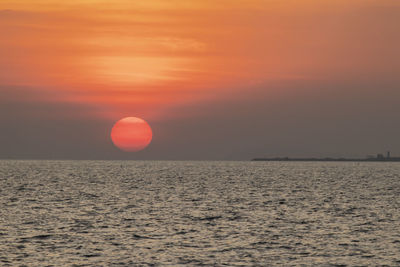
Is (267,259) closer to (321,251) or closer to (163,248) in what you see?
(321,251)

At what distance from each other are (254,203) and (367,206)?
15.1 meters

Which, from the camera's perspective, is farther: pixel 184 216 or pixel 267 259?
pixel 184 216

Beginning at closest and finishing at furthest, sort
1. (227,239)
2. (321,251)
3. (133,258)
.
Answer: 1. (133,258)
2. (321,251)
3. (227,239)

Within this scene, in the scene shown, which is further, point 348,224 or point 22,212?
point 22,212

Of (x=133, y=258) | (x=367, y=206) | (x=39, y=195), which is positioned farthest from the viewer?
(x=39, y=195)

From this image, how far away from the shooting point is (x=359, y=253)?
41.2m

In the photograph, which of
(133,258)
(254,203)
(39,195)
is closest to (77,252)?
(133,258)

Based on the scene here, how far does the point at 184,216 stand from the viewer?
6309 centimetres

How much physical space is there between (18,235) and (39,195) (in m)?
47.0

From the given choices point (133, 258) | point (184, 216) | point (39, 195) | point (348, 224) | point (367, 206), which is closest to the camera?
point (133, 258)

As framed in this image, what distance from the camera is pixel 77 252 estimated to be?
40.8 m

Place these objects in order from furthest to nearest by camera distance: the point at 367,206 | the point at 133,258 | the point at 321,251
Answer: the point at 367,206 → the point at 321,251 → the point at 133,258

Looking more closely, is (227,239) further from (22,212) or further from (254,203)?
(254,203)

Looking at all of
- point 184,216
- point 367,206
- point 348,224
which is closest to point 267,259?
point 348,224
